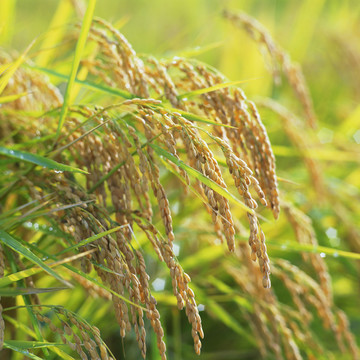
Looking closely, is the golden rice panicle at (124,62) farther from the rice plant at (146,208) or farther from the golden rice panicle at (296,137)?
the golden rice panicle at (296,137)

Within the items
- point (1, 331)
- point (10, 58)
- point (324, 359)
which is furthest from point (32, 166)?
point (324, 359)

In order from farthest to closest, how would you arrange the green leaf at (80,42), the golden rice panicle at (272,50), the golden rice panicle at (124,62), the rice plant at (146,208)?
1. the golden rice panicle at (272,50)
2. the golden rice panicle at (124,62)
3. the green leaf at (80,42)
4. the rice plant at (146,208)

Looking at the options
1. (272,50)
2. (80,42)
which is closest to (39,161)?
(80,42)

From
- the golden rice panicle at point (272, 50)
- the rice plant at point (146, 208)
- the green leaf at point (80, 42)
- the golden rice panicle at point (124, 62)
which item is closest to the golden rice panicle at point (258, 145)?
the rice plant at point (146, 208)

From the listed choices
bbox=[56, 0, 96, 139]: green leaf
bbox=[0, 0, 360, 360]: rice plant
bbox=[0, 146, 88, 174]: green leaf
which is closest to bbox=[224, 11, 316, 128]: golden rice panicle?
bbox=[0, 0, 360, 360]: rice plant

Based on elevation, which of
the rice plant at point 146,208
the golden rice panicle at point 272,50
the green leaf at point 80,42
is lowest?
the rice plant at point 146,208

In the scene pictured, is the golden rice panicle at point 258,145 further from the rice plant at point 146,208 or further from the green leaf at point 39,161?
the green leaf at point 39,161

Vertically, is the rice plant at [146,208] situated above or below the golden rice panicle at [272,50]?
below

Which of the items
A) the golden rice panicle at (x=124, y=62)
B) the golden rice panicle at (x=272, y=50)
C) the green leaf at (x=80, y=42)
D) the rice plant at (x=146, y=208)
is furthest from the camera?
the golden rice panicle at (x=272, y=50)

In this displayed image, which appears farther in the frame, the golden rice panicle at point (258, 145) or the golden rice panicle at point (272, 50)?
the golden rice panicle at point (272, 50)

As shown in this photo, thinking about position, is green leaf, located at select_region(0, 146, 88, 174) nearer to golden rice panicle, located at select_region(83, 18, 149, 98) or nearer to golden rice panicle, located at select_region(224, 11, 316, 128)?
golden rice panicle, located at select_region(83, 18, 149, 98)

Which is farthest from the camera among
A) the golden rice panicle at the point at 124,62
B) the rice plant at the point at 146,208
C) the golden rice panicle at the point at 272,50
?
the golden rice panicle at the point at 272,50

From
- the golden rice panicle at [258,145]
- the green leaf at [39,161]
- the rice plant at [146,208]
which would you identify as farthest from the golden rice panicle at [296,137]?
the green leaf at [39,161]

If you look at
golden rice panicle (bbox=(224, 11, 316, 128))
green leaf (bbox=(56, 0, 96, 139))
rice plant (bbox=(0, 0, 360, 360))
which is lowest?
rice plant (bbox=(0, 0, 360, 360))
